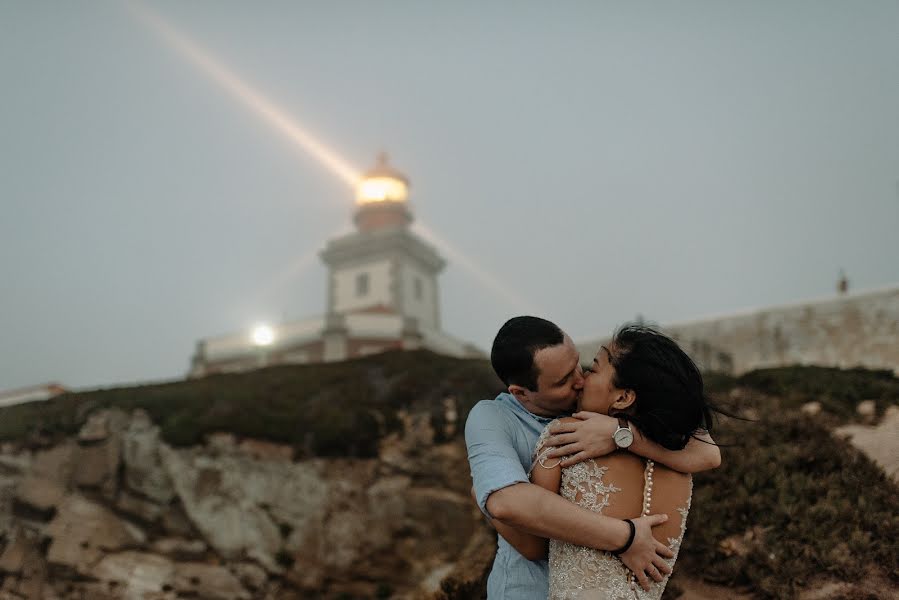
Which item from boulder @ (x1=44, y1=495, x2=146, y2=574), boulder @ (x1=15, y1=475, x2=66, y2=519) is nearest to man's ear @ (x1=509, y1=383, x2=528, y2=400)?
boulder @ (x1=44, y1=495, x2=146, y2=574)

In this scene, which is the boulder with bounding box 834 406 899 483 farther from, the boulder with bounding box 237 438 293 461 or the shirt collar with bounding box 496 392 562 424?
the boulder with bounding box 237 438 293 461

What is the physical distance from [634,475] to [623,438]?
7.6 inches

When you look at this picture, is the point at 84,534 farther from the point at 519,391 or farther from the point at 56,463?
the point at 519,391

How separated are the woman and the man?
6 cm

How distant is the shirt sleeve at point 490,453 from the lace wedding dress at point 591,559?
147 mm

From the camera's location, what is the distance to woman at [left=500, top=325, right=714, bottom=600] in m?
2.45

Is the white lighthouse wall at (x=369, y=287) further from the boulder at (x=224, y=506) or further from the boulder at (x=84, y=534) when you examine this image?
the boulder at (x=84, y=534)

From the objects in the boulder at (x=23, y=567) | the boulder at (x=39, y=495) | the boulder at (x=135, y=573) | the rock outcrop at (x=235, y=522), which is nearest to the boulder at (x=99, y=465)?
the rock outcrop at (x=235, y=522)

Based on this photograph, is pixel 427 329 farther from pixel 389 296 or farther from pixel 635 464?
pixel 635 464

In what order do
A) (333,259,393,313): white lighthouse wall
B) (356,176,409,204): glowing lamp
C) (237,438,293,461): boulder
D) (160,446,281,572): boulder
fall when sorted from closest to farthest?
1. (160,446,281,572): boulder
2. (237,438,293,461): boulder
3. (333,259,393,313): white lighthouse wall
4. (356,176,409,204): glowing lamp

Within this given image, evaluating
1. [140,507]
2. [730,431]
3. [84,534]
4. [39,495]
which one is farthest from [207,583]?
[730,431]

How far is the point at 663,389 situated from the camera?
2.51m

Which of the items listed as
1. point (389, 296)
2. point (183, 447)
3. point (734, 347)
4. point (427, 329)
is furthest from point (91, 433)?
point (389, 296)

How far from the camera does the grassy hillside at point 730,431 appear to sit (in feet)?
18.7
